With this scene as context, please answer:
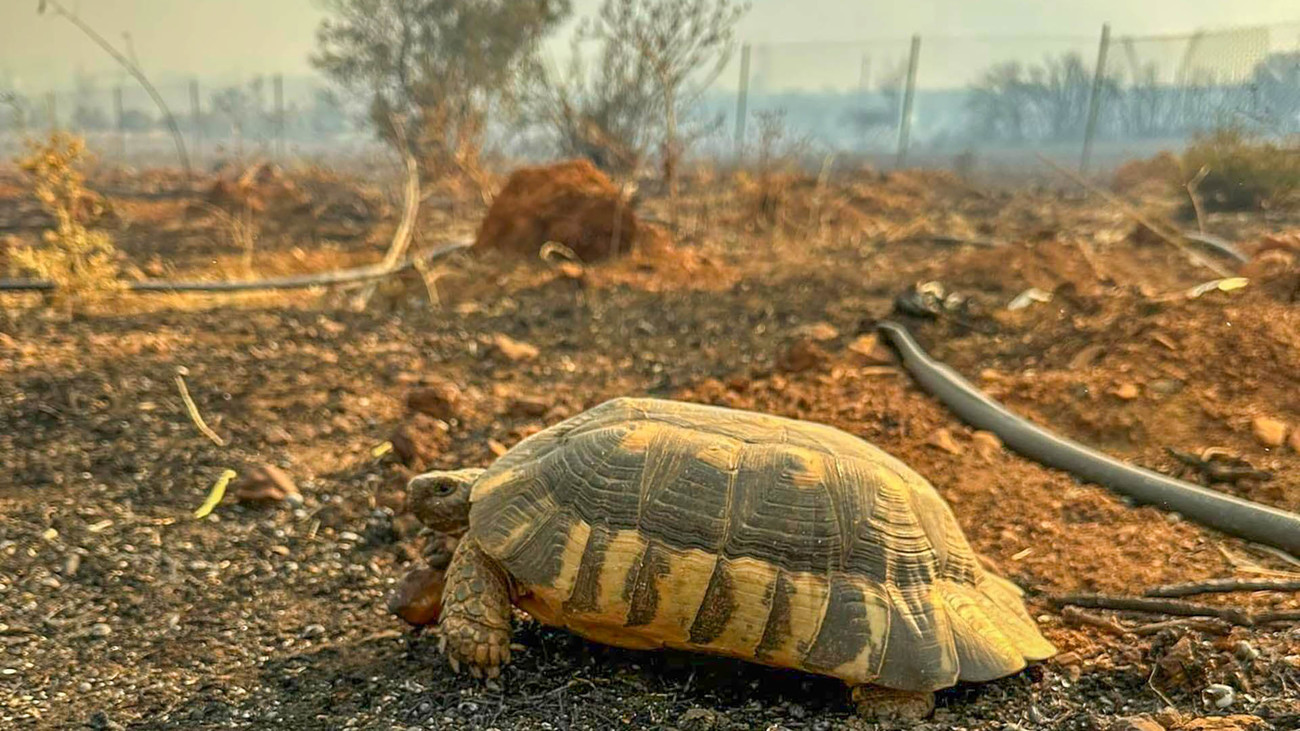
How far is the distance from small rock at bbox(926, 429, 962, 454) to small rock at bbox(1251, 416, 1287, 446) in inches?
50.9

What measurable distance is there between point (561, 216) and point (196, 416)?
4.87 m

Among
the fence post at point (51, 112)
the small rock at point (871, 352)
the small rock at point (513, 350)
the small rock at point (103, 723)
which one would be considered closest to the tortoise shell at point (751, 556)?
the small rock at point (103, 723)

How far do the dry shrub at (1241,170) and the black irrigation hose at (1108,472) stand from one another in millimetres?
6425

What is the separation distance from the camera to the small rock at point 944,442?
4.08 m

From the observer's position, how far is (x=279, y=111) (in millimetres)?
20594

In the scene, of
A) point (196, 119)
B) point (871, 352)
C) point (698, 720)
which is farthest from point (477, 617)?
point (196, 119)

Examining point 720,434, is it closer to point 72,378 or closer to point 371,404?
point 371,404

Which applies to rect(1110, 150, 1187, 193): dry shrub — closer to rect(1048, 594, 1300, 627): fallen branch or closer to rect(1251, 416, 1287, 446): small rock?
rect(1251, 416, 1287, 446): small rock

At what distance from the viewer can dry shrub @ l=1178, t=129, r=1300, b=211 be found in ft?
30.7

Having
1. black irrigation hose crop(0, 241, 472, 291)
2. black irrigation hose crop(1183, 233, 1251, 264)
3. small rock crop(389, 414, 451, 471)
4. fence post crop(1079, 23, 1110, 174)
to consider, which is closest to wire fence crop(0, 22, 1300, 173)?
fence post crop(1079, 23, 1110, 174)

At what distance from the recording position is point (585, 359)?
5.78 m

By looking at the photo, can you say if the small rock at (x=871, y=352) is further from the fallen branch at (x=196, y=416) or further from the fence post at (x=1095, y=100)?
the fence post at (x=1095, y=100)

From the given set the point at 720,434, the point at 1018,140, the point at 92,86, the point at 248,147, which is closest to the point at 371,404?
the point at 720,434

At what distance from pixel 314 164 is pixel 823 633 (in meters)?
16.0
